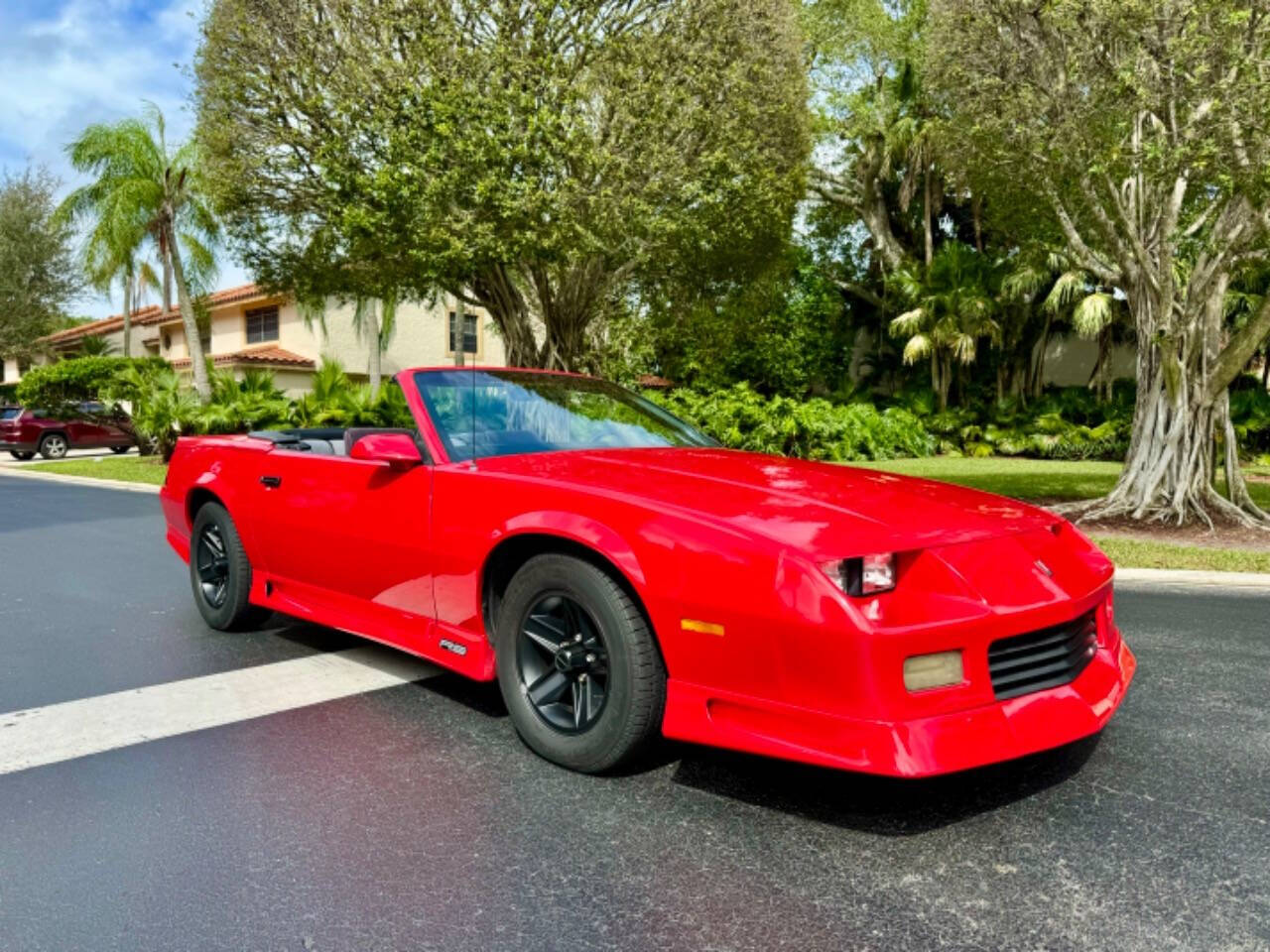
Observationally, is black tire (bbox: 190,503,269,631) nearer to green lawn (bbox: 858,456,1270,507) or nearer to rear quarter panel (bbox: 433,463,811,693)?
rear quarter panel (bbox: 433,463,811,693)

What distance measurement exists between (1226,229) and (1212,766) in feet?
29.6

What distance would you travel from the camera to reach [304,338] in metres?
34.0

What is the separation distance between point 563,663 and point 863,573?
1136mm

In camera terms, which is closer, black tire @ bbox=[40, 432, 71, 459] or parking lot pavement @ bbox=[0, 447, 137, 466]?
parking lot pavement @ bbox=[0, 447, 137, 466]

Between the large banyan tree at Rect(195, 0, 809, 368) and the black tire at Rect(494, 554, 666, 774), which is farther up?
the large banyan tree at Rect(195, 0, 809, 368)

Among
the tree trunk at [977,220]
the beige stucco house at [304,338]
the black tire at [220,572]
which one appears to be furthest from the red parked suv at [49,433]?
the black tire at [220,572]

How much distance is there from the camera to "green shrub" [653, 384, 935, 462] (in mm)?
21219

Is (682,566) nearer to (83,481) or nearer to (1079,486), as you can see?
(1079,486)

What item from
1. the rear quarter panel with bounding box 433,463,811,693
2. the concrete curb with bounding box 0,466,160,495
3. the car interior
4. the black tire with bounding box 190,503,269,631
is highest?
the car interior

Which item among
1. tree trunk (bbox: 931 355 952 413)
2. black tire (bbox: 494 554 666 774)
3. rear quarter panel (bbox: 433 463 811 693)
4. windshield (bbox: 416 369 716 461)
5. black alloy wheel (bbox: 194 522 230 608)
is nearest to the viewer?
rear quarter panel (bbox: 433 463 811 693)

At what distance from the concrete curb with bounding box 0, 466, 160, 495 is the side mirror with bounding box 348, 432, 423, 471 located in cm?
1370

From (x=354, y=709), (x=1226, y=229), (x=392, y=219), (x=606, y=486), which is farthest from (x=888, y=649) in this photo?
(x=392, y=219)

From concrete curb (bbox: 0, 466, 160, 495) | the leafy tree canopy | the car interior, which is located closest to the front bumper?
the car interior

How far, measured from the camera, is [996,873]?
2.78 meters
